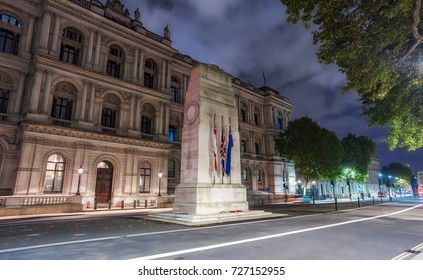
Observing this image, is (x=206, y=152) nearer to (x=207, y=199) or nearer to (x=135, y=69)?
(x=207, y=199)

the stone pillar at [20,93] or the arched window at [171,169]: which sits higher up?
the stone pillar at [20,93]

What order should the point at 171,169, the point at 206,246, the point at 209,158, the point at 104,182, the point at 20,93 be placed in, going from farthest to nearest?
1. the point at 171,169
2. the point at 104,182
3. the point at 20,93
4. the point at 209,158
5. the point at 206,246

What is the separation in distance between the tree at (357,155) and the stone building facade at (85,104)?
114 feet

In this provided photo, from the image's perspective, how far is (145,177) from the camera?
29.7 meters

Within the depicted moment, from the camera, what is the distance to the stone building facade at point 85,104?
2244 cm

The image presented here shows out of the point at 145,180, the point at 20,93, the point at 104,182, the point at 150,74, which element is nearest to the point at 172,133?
the point at 150,74

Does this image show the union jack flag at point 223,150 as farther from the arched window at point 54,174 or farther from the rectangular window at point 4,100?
the rectangular window at point 4,100

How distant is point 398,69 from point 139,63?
28104 mm

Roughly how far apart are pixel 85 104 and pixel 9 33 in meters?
9.98

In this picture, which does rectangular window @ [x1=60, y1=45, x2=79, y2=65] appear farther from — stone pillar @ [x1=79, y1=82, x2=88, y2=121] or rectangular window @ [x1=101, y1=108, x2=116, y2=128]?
rectangular window @ [x1=101, y1=108, x2=116, y2=128]

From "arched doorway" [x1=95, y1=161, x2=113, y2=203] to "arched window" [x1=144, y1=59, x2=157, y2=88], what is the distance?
42.8 ft

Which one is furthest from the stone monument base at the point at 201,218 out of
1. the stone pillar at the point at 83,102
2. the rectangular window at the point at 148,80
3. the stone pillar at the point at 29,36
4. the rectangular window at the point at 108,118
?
the rectangular window at the point at 148,80

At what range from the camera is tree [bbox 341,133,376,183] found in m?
47.4

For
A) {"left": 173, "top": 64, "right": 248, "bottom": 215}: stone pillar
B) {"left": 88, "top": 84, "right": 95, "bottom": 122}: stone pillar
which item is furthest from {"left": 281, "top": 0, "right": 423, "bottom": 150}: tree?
{"left": 88, "top": 84, "right": 95, "bottom": 122}: stone pillar
